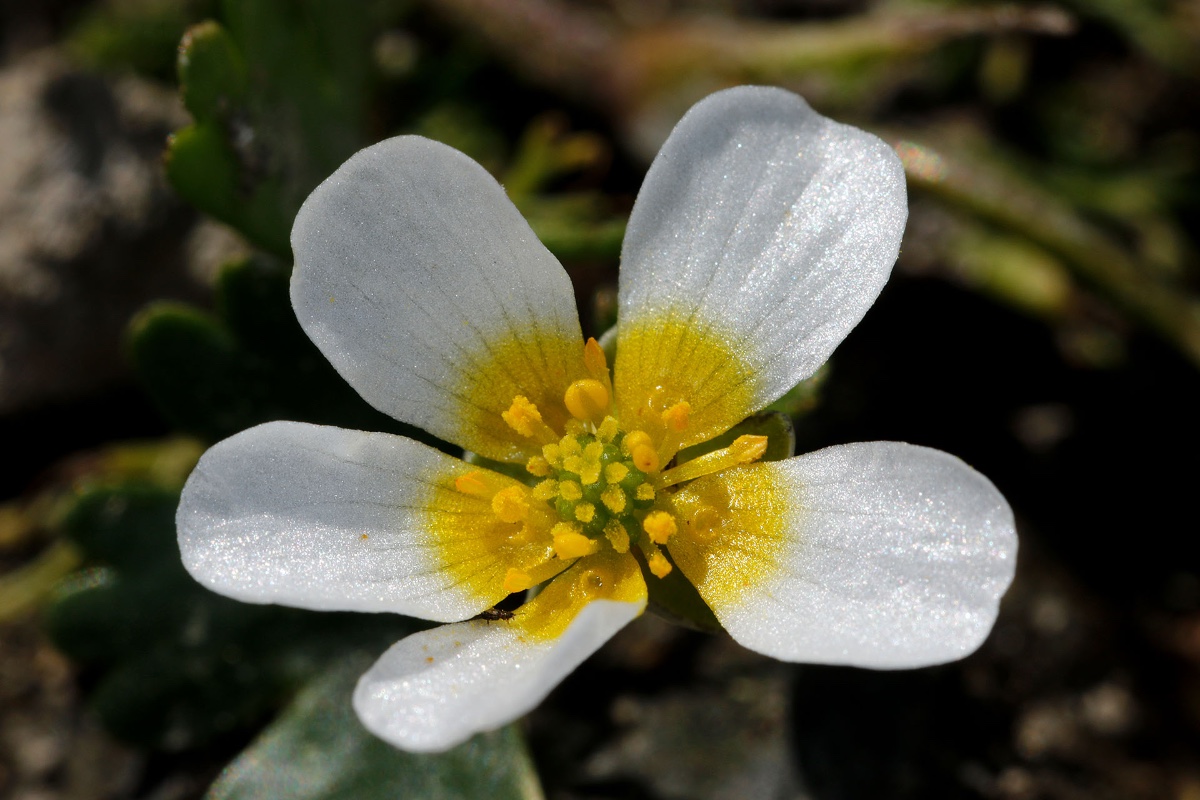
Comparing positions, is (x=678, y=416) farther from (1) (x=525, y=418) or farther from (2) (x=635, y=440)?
(1) (x=525, y=418)

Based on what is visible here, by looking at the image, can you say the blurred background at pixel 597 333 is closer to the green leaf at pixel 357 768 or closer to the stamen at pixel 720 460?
the green leaf at pixel 357 768

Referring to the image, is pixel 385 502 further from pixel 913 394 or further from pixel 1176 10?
pixel 1176 10

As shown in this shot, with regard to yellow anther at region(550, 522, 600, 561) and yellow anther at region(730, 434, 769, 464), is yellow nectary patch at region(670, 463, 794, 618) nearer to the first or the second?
yellow anther at region(730, 434, 769, 464)

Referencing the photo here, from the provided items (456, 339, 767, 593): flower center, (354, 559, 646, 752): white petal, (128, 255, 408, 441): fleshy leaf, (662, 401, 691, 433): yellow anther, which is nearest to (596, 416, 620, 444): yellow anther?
(456, 339, 767, 593): flower center

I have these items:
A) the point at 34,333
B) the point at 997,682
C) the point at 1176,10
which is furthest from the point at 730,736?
the point at 1176,10

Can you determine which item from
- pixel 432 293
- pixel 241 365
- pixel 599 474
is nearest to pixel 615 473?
pixel 599 474

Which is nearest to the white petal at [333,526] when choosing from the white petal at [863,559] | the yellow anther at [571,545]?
the yellow anther at [571,545]
